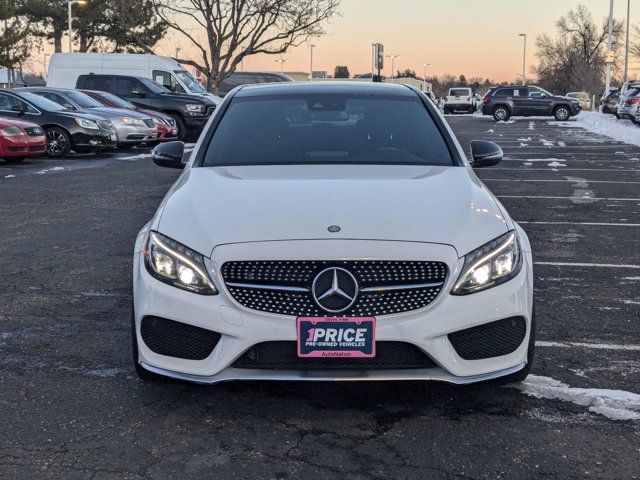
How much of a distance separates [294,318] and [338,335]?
0.18 meters

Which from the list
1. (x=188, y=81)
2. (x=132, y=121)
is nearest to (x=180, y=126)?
(x=188, y=81)

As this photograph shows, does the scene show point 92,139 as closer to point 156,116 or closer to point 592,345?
point 156,116

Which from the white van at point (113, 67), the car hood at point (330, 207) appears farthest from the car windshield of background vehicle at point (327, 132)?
the white van at point (113, 67)

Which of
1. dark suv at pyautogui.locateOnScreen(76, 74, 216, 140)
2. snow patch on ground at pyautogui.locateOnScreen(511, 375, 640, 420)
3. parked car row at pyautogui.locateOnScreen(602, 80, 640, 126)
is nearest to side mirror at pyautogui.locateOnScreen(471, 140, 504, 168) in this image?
snow patch on ground at pyautogui.locateOnScreen(511, 375, 640, 420)

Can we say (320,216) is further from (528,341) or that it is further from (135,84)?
(135,84)

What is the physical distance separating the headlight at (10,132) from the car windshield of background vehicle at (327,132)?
11583 mm

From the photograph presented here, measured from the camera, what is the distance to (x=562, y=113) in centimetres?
4331

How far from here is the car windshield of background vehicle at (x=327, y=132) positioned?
480cm

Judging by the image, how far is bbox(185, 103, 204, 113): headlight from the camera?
23.8 metres

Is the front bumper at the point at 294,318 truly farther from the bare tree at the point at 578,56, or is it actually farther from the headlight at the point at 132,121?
the bare tree at the point at 578,56

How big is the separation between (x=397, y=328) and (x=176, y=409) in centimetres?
106

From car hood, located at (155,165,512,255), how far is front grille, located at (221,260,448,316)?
119 mm

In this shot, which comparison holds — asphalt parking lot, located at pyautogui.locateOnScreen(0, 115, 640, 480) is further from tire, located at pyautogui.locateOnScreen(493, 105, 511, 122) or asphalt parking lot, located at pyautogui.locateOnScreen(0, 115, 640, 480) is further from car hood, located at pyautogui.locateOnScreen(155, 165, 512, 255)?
tire, located at pyautogui.locateOnScreen(493, 105, 511, 122)

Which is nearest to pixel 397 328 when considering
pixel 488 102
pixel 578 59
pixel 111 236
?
pixel 111 236
